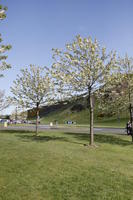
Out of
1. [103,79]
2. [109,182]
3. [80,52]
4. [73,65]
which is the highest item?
[80,52]

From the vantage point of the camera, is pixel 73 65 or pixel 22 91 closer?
pixel 73 65

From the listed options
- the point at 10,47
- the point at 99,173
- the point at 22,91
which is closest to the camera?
the point at 99,173

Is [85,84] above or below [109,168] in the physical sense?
above

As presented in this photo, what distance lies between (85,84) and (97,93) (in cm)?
147

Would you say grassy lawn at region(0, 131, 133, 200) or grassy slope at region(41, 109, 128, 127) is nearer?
grassy lawn at region(0, 131, 133, 200)

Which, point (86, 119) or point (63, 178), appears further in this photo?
point (86, 119)

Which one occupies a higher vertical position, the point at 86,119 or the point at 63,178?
the point at 86,119

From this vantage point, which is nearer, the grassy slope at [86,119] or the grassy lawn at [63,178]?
the grassy lawn at [63,178]

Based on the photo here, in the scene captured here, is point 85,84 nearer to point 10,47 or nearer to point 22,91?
point 10,47

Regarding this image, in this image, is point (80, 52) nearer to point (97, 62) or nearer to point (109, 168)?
point (97, 62)

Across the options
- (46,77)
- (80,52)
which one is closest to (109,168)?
(80,52)

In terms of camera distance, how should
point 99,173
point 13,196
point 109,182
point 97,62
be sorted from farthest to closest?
point 97,62
point 99,173
point 109,182
point 13,196

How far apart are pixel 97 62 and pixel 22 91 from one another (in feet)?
40.2

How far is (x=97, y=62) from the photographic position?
16.7m
